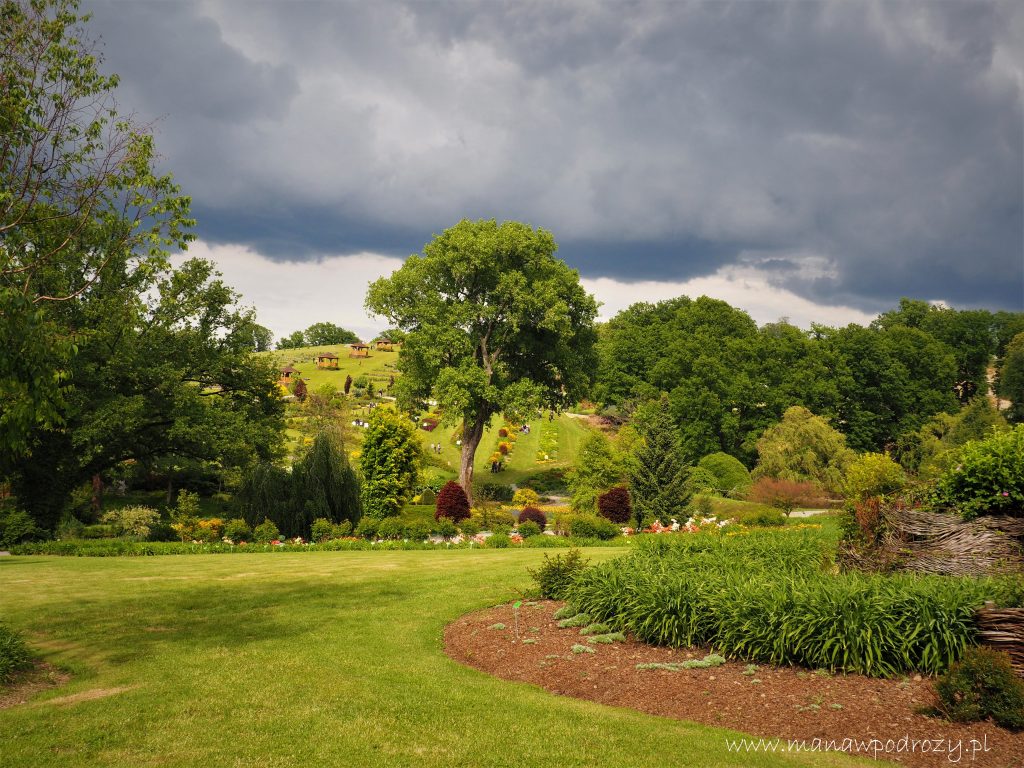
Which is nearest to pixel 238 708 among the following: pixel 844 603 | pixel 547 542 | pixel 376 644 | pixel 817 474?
pixel 376 644

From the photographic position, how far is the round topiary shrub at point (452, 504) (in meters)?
27.1

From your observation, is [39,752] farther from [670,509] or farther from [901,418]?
[901,418]

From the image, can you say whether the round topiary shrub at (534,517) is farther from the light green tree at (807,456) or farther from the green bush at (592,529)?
the light green tree at (807,456)

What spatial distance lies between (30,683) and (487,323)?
97.5ft

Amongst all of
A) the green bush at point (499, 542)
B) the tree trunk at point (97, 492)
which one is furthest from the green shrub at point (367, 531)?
the tree trunk at point (97, 492)

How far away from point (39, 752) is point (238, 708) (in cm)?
156

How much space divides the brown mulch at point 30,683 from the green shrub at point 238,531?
591 inches

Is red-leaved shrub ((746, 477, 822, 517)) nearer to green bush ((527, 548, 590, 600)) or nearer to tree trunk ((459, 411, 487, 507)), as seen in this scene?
tree trunk ((459, 411, 487, 507))

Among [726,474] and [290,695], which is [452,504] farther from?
[726,474]

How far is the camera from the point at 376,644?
9.00m

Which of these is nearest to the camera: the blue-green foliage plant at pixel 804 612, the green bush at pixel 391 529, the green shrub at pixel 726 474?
the blue-green foliage plant at pixel 804 612

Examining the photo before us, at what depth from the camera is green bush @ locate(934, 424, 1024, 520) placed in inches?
370

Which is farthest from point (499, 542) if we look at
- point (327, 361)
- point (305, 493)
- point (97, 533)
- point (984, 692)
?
point (327, 361)

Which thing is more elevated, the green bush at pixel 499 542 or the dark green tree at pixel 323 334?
the dark green tree at pixel 323 334
